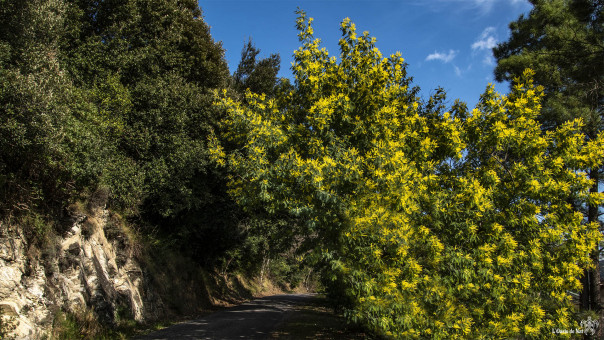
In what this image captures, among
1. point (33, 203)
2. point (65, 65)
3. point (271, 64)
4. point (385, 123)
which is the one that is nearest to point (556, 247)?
point (385, 123)

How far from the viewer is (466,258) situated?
838 cm

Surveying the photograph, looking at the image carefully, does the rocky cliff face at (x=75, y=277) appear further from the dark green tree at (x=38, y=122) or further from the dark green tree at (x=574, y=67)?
the dark green tree at (x=574, y=67)

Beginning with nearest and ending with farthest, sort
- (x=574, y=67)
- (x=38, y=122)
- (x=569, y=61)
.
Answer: (x=38, y=122) < (x=574, y=67) < (x=569, y=61)

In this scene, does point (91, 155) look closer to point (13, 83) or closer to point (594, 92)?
point (13, 83)

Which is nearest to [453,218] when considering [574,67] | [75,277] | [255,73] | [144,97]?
[574,67]

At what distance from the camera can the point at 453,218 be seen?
8.88m

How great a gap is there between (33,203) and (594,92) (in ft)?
62.4

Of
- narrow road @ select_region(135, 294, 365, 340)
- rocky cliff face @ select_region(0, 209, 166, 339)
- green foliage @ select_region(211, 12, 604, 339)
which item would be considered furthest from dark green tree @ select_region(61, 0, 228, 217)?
green foliage @ select_region(211, 12, 604, 339)

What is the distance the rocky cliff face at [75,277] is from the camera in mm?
8812

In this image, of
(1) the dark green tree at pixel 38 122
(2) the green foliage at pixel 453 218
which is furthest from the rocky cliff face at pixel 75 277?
(2) the green foliage at pixel 453 218

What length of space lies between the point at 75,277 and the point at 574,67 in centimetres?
1849

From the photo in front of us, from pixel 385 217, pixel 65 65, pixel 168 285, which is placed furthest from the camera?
pixel 168 285

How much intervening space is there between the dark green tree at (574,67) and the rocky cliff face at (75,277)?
15.9 metres

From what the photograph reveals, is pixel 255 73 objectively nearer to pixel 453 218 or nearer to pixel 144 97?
pixel 144 97
